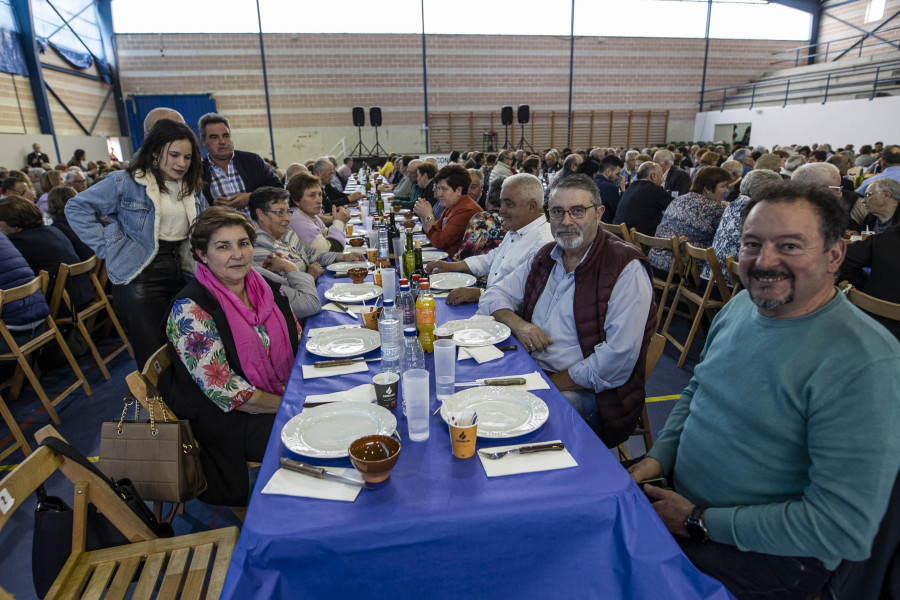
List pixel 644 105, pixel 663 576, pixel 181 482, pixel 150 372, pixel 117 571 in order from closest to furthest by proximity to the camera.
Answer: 1. pixel 663 576
2. pixel 117 571
3. pixel 181 482
4. pixel 150 372
5. pixel 644 105

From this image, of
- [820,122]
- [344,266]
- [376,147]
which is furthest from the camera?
[376,147]

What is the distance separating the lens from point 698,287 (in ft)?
12.4

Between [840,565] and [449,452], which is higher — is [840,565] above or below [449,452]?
below

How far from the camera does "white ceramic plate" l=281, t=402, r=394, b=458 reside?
1236 mm

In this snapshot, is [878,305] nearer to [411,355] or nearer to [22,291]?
[411,355]

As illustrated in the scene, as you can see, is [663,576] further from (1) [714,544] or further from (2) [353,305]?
(2) [353,305]

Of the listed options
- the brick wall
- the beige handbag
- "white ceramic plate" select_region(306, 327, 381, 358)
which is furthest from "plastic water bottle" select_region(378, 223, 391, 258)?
the brick wall

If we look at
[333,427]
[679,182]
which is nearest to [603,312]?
[333,427]

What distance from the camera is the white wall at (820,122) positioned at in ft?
35.8

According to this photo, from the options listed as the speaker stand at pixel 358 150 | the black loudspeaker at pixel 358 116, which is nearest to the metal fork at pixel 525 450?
the black loudspeaker at pixel 358 116

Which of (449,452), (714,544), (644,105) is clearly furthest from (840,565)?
(644,105)

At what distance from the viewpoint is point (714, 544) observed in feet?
4.06

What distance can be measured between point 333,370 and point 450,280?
1.30 m

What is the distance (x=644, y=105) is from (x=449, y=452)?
1763cm
